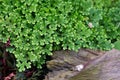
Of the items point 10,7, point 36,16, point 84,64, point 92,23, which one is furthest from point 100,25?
point 10,7

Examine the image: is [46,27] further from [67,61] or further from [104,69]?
[104,69]

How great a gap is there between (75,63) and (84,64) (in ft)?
0.34

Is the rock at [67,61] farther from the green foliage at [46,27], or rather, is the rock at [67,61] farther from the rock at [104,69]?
the rock at [104,69]

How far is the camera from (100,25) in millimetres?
3672

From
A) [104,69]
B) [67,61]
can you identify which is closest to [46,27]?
[67,61]

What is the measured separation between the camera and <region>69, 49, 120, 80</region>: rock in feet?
9.25

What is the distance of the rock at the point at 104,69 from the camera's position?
9.25 ft

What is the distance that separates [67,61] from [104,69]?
579 millimetres

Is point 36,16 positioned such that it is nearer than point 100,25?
Yes

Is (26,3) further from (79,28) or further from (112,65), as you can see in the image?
(112,65)

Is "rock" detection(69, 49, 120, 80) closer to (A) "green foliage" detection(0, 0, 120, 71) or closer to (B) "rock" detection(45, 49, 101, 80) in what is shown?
(B) "rock" detection(45, 49, 101, 80)

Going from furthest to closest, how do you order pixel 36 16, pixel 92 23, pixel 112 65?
pixel 92 23, pixel 36 16, pixel 112 65

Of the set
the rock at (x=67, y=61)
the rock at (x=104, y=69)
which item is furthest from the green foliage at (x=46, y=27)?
the rock at (x=104, y=69)

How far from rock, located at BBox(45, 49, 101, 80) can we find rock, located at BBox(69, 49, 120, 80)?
22 centimetres
